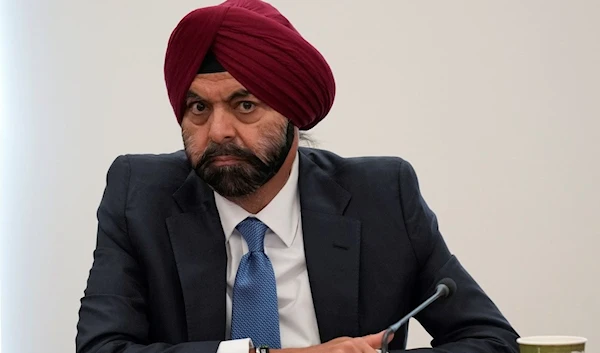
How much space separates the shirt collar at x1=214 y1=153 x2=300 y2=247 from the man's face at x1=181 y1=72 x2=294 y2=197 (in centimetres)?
9

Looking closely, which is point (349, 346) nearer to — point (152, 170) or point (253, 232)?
point (253, 232)

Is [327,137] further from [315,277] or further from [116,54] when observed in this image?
[315,277]

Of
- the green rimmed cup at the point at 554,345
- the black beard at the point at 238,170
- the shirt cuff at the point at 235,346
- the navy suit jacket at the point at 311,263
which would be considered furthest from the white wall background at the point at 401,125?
the green rimmed cup at the point at 554,345

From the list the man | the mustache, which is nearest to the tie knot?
the man

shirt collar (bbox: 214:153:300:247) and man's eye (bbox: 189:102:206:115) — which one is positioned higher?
man's eye (bbox: 189:102:206:115)

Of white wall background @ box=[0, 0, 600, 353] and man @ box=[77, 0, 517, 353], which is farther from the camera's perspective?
white wall background @ box=[0, 0, 600, 353]

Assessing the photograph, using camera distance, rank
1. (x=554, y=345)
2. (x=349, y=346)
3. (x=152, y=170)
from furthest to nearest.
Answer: (x=152, y=170) → (x=349, y=346) → (x=554, y=345)

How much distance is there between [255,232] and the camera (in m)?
2.42

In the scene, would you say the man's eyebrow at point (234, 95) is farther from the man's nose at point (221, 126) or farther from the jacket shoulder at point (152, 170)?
the jacket shoulder at point (152, 170)

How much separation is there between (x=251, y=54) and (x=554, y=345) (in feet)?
2.92

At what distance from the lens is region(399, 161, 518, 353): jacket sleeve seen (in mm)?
2354

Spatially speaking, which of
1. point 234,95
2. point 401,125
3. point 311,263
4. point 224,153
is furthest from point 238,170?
point 401,125

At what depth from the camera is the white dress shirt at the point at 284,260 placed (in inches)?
94.4

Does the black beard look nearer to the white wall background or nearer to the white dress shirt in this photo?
the white dress shirt
